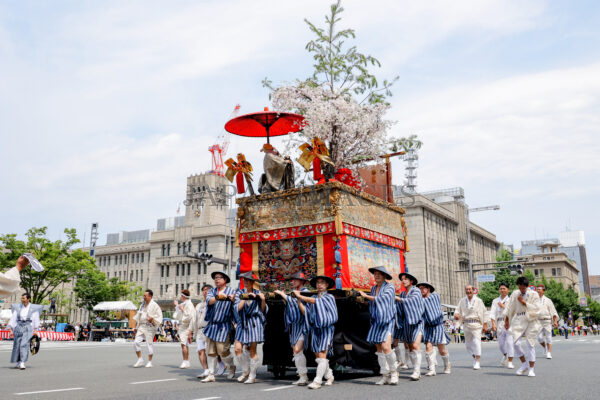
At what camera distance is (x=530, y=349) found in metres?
9.38

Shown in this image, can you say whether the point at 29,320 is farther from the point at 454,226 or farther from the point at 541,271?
the point at 541,271

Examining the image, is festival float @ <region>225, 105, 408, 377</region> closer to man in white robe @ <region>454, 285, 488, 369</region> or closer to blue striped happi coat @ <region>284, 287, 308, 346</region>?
blue striped happi coat @ <region>284, 287, 308, 346</region>

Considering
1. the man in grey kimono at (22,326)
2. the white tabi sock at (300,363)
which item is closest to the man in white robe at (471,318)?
the white tabi sock at (300,363)

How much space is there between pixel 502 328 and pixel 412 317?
482cm

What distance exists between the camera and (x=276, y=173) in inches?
392

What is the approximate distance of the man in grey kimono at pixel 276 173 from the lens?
9914 mm

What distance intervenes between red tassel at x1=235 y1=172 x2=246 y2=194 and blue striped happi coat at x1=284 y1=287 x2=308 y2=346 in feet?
8.89

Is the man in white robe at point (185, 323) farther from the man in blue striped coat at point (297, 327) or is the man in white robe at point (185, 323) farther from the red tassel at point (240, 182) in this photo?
the man in blue striped coat at point (297, 327)

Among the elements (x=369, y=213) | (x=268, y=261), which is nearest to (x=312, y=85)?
(x=369, y=213)

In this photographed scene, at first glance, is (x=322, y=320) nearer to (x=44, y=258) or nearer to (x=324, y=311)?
(x=324, y=311)

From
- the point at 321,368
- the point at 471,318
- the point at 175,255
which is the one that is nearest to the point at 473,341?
the point at 471,318

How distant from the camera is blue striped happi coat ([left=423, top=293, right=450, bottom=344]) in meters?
10.1

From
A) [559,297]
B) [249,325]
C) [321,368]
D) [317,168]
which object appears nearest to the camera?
[321,368]

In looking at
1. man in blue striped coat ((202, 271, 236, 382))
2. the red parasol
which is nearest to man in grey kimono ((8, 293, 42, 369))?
man in blue striped coat ((202, 271, 236, 382))
